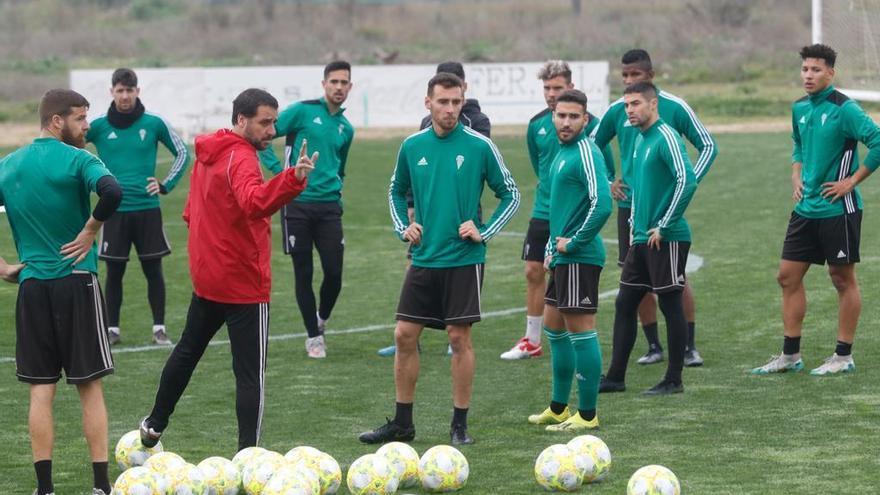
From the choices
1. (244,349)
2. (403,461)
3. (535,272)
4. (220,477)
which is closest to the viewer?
(220,477)

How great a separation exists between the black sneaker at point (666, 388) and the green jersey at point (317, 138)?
11.0ft

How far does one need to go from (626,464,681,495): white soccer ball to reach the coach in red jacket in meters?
2.26

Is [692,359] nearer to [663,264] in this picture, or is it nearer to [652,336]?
[652,336]

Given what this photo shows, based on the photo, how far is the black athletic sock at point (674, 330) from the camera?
1036 cm

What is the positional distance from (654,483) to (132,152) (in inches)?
280

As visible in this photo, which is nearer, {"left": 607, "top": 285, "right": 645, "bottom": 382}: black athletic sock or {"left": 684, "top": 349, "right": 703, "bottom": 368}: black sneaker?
{"left": 607, "top": 285, "right": 645, "bottom": 382}: black athletic sock

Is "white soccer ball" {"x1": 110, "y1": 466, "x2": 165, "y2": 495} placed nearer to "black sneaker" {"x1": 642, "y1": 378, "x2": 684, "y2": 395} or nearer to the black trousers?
the black trousers

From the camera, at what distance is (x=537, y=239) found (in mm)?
11977

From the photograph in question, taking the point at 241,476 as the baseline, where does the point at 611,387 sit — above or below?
below

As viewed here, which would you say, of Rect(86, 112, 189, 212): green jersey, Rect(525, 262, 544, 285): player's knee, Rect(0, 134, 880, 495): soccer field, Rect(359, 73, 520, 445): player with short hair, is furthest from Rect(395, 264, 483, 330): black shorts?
Rect(86, 112, 189, 212): green jersey

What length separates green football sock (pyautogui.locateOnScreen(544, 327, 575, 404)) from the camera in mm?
9625

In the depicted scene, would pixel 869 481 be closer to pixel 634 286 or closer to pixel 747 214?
pixel 634 286

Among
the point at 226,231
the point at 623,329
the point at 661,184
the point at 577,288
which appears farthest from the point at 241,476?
the point at 661,184

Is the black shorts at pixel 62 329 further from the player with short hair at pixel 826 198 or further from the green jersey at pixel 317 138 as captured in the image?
the player with short hair at pixel 826 198
